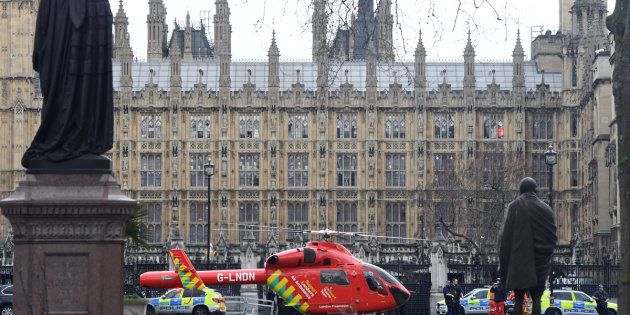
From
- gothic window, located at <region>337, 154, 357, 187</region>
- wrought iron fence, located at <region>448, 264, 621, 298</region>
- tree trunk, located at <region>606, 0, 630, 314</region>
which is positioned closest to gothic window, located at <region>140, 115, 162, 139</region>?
gothic window, located at <region>337, 154, 357, 187</region>

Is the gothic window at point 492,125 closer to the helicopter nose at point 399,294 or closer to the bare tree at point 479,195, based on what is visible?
the bare tree at point 479,195

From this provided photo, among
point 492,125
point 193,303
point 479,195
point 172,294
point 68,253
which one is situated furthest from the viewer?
point 492,125

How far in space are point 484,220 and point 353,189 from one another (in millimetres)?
12396

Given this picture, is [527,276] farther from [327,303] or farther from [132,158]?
[132,158]

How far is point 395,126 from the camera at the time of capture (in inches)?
3364

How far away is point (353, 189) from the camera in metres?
85.1

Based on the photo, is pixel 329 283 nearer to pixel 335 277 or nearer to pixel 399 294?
pixel 335 277

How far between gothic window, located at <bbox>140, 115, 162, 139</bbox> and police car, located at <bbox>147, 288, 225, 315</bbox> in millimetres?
44264

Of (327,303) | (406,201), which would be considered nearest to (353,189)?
(406,201)

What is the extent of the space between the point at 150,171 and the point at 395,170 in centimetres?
1352

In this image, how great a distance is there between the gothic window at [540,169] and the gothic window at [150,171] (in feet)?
67.5

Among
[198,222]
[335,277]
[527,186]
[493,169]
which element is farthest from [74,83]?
[198,222]

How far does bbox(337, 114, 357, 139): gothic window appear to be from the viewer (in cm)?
8538

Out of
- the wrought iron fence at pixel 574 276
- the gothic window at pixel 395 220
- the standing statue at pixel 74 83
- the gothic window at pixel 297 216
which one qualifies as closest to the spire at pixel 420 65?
the gothic window at pixel 395 220
